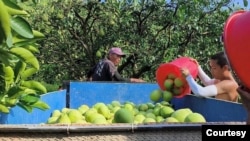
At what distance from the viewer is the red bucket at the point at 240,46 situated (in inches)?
52.6

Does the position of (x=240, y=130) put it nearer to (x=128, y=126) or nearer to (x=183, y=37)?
(x=128, y=126)

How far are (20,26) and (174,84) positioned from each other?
107 inches

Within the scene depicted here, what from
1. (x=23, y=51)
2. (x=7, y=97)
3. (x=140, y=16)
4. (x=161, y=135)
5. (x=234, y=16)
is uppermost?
(x=140, y=16)

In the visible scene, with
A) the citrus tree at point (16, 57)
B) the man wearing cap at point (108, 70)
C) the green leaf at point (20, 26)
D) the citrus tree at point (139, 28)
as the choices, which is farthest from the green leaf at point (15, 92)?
the citrus tree at point (139, 28)

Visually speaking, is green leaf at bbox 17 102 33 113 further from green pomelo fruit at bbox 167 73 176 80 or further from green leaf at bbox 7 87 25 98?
green pomelo fruit at bbox 167 73 176 80

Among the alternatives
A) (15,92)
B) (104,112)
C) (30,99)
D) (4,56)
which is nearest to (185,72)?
(104,112)

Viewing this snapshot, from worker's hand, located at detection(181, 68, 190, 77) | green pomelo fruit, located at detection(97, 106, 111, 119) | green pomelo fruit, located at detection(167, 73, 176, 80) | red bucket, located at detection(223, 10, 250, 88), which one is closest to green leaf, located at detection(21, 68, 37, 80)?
red bucket, located at detection(223, 10, 250, 88)

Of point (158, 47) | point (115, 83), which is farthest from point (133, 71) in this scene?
A: point (115, 83)

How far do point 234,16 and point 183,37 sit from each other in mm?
6399

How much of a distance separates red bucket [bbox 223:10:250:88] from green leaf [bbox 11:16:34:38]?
654 millimetres

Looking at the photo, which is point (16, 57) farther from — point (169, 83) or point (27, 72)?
point (169, 83)

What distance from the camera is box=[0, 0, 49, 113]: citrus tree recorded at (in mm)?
1355

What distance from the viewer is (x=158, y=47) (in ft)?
25.9

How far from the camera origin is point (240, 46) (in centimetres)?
135
